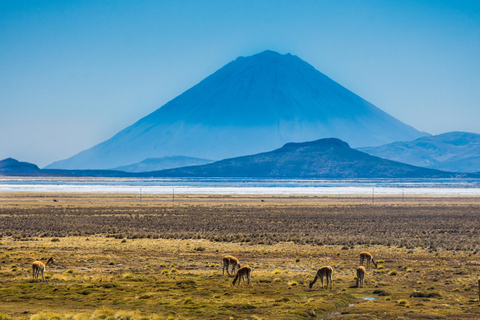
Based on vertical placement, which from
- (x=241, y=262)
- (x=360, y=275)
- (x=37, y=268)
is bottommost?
(x=241, y=262)

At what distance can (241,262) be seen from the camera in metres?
27.6

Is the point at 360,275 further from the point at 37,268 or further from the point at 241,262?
the point at 37,268

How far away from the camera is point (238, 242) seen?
37.1m

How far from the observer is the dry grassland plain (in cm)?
1723

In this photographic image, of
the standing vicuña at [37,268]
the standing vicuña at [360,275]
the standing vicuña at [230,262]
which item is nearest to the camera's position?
the standing vicuña at [360,275]

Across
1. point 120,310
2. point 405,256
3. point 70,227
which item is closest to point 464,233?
point 405,256

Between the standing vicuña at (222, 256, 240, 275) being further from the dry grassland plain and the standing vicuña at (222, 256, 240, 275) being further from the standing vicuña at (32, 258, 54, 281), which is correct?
the standing vicuña at (32, 258, 54, 281)

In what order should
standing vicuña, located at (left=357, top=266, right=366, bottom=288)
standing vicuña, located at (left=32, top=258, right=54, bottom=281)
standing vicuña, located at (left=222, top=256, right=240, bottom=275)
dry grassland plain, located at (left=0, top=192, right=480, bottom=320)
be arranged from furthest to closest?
standing vicuña, located at (left=222, top=256, right=240, bottom=275), standing vicuña, located at (left=32, top=258, right=54, bottom=281), standing vicuña, located at (left=357, top=266, right=366, bottom=288), dry grassland plain, located at (left=0, top=192, right=480, bottom=320)

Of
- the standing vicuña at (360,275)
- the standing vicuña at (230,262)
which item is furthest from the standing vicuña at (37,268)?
the standing vicuña at (360,275)

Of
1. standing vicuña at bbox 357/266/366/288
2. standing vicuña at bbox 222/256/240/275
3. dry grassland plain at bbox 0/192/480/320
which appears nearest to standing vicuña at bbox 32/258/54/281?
dry grassland plain at bbox 0/192/480/320

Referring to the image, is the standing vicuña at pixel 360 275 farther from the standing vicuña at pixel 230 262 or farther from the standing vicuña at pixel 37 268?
the standing vicuña at pixel 37 268

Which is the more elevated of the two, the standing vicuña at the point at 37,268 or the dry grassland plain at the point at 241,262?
the standing vicuña at the point at 37,268

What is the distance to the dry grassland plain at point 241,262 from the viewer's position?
679 inches

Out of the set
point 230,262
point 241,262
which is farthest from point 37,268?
point 241,262
